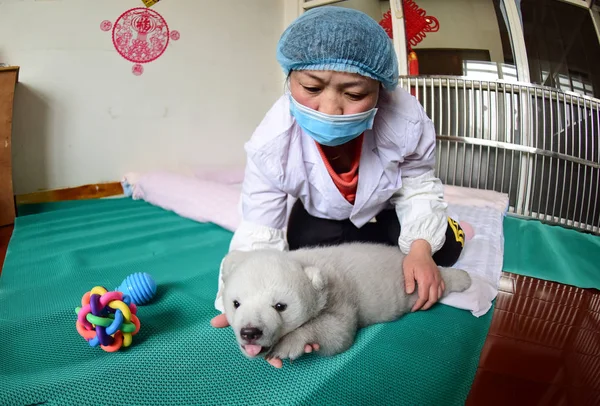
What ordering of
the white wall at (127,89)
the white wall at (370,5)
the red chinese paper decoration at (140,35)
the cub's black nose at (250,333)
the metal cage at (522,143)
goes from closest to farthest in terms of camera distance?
the cub's black nose at (250,333), the metal cage at (522,143), the white wall at (127,89), the red chinese paper decoration at (140,35), the white wall at (370,5)

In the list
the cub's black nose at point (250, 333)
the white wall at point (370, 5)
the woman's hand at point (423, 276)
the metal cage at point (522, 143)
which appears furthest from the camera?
the white wall at point (370, 5)

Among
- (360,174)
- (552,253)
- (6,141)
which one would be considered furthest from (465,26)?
(6,141)

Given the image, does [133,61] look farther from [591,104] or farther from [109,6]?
[591,104]

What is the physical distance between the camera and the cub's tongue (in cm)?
57

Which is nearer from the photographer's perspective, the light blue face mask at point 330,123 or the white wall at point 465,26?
the light blue face mask at point 330,123

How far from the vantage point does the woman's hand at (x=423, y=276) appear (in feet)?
2.72

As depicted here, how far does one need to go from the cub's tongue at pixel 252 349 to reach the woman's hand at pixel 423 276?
0.38m

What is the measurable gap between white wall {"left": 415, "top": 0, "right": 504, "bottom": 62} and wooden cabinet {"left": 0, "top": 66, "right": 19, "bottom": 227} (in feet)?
6.53

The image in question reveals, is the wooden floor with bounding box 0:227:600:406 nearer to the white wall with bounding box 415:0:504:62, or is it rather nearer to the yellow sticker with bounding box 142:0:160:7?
the white wall with bounding box 415:0:504:62

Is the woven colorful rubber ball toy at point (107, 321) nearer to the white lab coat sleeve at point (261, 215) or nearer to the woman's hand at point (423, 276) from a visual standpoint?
the white lab coat sleeve at point (261, 215)

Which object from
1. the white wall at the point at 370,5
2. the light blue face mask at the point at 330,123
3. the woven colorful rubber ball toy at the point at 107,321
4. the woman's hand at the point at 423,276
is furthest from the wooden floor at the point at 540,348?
the white wall at the point at 370,5

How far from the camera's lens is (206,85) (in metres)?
2.47

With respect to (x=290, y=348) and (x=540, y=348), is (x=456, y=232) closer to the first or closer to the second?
(x=540, y=348)

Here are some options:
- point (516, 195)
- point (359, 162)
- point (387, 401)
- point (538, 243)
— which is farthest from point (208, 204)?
point (516, 195)
